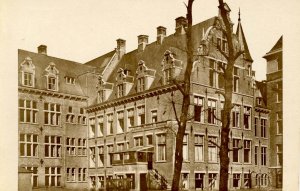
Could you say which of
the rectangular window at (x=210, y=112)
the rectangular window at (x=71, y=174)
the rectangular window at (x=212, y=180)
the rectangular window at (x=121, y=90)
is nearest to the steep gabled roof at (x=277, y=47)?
the rectangular window at (x=210, y=112)

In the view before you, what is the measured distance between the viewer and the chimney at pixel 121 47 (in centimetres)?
843

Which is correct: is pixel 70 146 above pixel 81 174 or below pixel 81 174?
above

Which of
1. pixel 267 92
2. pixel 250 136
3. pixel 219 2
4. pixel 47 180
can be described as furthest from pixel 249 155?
pixel 47 180

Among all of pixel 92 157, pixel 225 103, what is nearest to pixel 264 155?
pixel 225 103

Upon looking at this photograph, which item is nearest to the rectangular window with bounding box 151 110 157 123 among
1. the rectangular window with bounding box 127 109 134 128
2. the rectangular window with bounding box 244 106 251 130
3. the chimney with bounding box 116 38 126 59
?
the rectangular window with bounding box 127 109 134 128

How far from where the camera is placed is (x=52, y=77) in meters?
9.26

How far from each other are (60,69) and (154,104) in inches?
71.5

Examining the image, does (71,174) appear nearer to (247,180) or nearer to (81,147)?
(81,147)

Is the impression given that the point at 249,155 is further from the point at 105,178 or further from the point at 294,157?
the point at 105,178

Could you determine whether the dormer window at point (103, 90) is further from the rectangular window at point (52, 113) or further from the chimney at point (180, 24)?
the chimney at point (180, 24)

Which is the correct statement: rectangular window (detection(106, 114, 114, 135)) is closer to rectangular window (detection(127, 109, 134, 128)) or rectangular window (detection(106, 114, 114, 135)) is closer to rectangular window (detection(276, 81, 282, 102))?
rectangular window (detection(127, 109, 134, 128))

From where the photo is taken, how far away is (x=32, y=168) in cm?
834

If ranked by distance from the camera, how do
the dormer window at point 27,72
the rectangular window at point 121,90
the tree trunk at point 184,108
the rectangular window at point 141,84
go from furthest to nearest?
1. the rectangular window at point 121,90
2. the rectangular window at point 141,84
3. the dormer window at point 27,72
4. the tree trunk at point 184,108

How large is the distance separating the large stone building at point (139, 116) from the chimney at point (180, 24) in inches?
0.7
